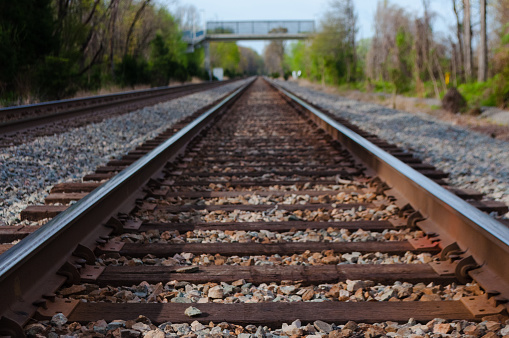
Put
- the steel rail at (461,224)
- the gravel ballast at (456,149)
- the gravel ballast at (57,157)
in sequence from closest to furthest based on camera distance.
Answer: the steel rail at (461,224), the gravel ballast at (57,157), the gravel ballast at (456,149)

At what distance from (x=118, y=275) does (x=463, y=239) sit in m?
1.69

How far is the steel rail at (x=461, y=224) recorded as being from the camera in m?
2.07

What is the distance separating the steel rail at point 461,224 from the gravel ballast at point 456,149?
80 centimetres

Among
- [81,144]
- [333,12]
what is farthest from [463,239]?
[333,12]

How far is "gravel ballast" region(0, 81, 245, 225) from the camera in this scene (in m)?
4.11

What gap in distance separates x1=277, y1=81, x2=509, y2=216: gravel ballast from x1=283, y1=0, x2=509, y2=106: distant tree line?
4.35 meters

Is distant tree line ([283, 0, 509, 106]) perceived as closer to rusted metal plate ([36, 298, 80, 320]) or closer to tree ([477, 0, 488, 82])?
tree ([477, 0, 488, 82])

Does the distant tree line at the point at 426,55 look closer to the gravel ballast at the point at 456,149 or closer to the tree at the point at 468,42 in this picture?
the tree at the point at 468,42

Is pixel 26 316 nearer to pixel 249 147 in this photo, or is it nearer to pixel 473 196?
pixel 473 196

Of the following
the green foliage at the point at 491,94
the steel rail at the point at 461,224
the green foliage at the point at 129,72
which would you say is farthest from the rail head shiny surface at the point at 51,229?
the green foliage at the point at 129,72

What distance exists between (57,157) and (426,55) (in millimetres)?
18556

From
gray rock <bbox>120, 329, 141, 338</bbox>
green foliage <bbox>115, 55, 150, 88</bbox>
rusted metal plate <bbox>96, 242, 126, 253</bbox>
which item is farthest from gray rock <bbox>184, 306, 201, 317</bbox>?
green foliage <bbox>115, 55, 150, 88</bbox>

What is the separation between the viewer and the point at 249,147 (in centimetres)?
632

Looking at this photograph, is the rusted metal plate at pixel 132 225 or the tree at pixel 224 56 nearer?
the rusted metal plate at pixel 132 225
